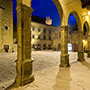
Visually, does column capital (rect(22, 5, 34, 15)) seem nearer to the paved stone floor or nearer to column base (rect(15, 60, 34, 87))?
column base (rect(15, 60, 34, 87))

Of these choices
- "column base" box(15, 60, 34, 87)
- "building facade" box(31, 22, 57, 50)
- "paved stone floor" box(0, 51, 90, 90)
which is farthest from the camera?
"building facade" box(31, 22, 57, 50)

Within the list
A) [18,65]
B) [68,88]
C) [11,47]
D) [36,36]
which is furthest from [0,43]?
[68,88]

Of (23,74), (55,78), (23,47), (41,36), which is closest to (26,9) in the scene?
(23,47)

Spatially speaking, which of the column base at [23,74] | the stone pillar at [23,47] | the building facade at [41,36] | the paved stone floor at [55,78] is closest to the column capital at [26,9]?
the stone pillar at [23,47]

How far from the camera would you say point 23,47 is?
2.74m

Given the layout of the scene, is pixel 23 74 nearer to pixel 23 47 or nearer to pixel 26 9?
pixel 23 47

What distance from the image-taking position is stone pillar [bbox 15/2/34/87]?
104 inches

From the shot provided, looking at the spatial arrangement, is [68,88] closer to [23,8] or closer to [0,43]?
[23,8]

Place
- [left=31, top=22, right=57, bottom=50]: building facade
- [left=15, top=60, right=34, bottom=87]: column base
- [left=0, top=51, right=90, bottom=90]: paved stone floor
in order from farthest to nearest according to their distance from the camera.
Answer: [left=31, top=22, right=57, bottom=50]: building facade
[left=15, top=60, right=34, bottom=87]: column base
[left=0, top=51, right=90, bottom=90]: paved stone floor

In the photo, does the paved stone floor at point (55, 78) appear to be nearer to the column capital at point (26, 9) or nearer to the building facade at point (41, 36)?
the column capital at point (26, 9)

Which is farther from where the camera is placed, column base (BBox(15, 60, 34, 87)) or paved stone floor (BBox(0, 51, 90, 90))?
column base (BBox(15, 60, 34, 87))

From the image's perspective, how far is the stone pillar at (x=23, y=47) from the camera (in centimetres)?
265

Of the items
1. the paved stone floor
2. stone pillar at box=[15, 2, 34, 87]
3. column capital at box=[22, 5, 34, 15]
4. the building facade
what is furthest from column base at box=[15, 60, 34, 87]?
the building facade

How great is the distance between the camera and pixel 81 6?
23.6 feet
